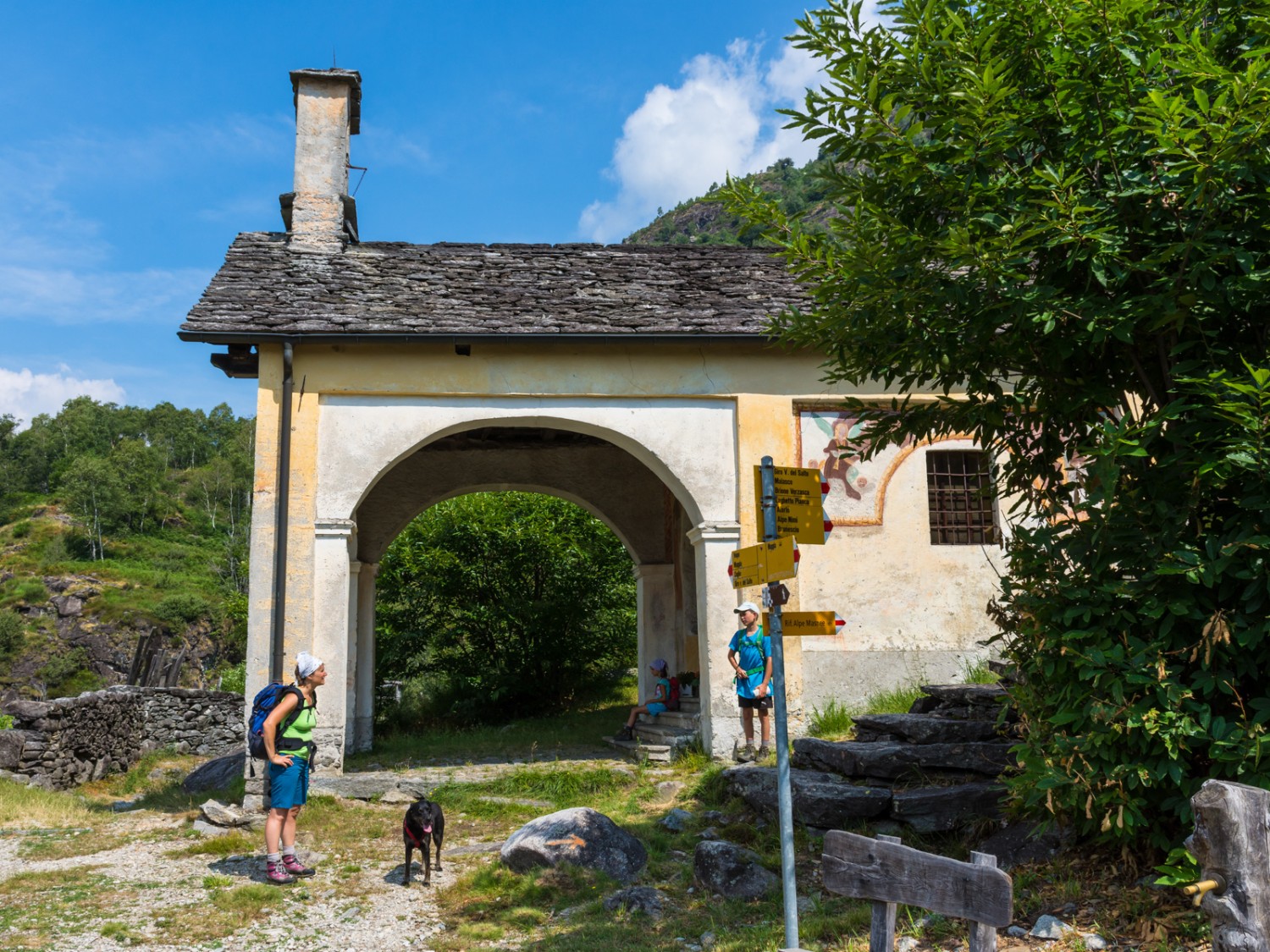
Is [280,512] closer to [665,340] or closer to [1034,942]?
[665,340]

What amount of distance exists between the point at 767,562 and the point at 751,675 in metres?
5.03

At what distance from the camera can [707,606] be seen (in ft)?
35.6

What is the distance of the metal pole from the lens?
447 centimetres

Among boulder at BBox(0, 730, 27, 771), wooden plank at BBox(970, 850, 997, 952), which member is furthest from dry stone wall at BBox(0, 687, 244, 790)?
wooden plank at BBox(970, 850, 997, 952)

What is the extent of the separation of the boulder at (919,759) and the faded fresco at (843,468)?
377 cm

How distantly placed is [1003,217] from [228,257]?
9677mm

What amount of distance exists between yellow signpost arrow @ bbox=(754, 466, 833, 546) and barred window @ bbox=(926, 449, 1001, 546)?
6545 millimetres

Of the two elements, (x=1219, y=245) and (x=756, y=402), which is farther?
(x=756, y=402)

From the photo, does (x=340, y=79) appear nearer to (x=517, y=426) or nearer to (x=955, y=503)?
(x=517, y=426)

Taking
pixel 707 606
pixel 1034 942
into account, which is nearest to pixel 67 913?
pixel 1034 942

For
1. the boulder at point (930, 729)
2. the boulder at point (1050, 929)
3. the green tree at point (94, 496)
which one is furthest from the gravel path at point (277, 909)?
the green tree at point (94, 496)

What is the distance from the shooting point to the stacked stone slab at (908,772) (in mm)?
6688

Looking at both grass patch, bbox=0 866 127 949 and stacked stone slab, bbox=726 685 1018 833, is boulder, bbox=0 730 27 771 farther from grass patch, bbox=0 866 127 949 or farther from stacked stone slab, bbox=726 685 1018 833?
stacked stone slab, bbox=726 685 1018 833

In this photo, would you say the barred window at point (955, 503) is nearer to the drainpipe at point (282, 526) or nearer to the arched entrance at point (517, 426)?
the arched entrance at point (517, 426)
